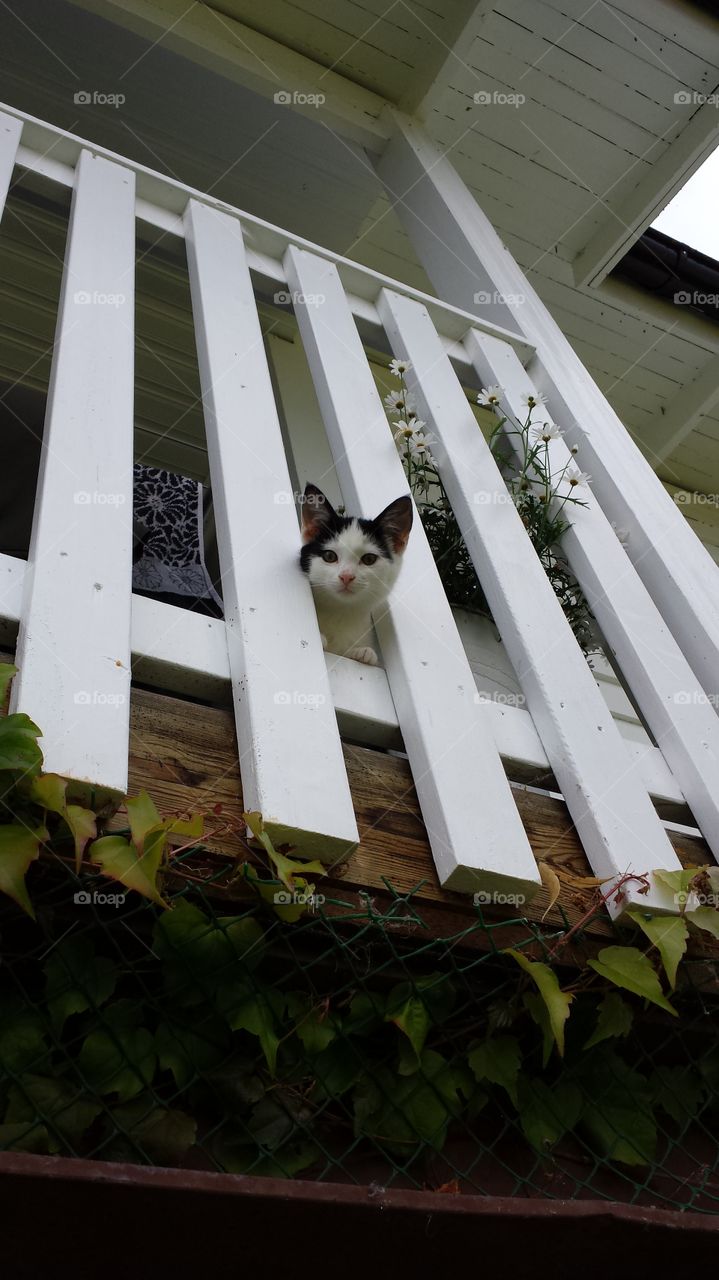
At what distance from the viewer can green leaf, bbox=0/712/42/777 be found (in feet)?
3.34

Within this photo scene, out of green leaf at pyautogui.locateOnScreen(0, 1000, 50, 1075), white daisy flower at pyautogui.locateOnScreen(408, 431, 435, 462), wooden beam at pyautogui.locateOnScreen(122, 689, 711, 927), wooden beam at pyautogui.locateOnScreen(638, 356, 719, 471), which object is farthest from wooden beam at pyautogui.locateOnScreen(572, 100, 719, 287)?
green leaf at pyautogui.locateOnScreen(0, 1000, 50, 1075)

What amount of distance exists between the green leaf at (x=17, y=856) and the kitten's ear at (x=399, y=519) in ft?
3.49

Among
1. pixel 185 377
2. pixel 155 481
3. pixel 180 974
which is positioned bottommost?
pixel 180 974

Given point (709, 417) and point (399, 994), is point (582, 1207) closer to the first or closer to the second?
point (399, 994)

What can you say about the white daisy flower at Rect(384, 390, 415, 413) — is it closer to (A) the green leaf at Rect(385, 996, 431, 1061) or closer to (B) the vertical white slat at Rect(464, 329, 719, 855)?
(B) the vertical white slat at Rect(464, 329, 719, 855)

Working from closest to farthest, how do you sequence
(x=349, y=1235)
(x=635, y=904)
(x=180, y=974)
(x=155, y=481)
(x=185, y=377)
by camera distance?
(x=349, y=1235)
(x=180, y=974)
(x=635, y=904)
(x=155, y=481)
(x=185, y=377)

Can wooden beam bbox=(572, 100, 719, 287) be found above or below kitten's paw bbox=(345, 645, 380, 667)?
above

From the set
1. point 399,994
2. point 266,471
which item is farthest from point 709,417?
point 399,994

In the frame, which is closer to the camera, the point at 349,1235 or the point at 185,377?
the point at 349,1235

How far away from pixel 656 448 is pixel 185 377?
2125 mm

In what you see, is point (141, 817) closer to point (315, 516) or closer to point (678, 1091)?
point (678, 1091)

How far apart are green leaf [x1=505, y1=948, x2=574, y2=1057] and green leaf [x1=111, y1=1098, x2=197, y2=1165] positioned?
18.1 inches

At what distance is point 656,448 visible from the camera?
4.06 metres

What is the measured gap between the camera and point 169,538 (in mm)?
2240
